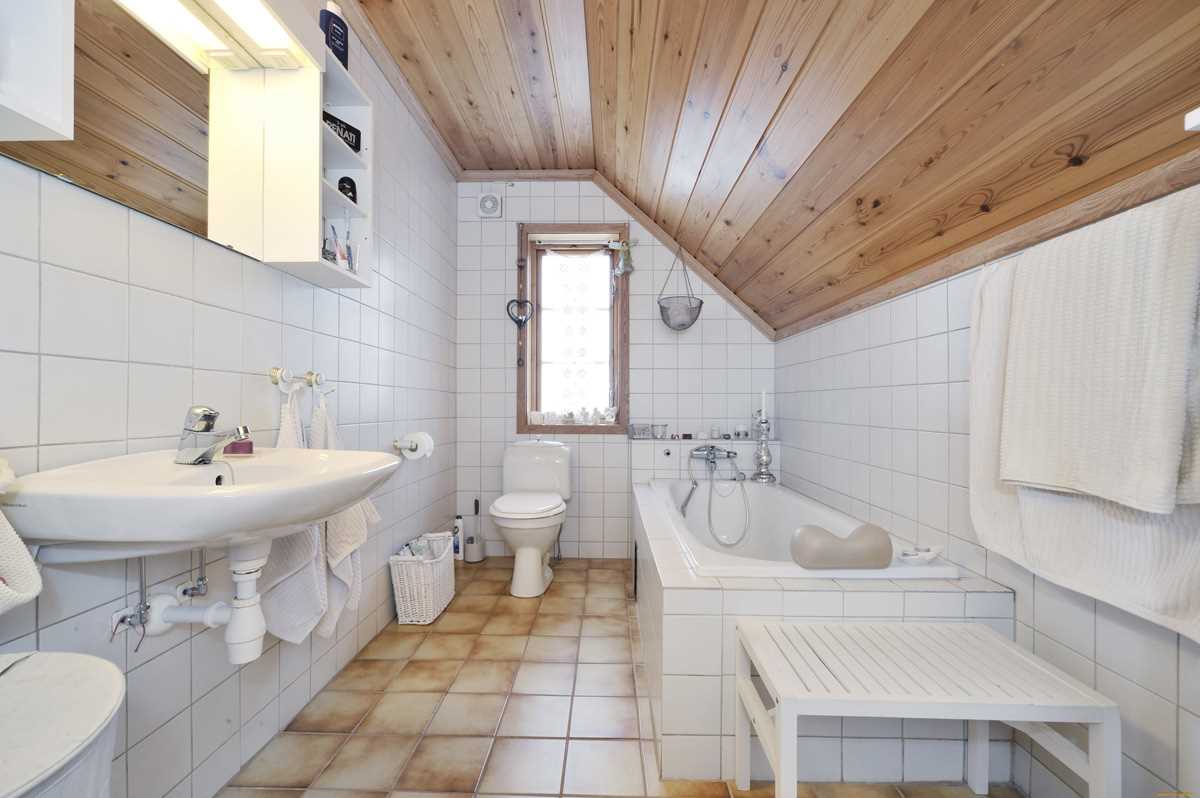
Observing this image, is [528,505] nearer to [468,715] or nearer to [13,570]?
[468,715]

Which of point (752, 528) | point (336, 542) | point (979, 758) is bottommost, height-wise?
point (979, 758)

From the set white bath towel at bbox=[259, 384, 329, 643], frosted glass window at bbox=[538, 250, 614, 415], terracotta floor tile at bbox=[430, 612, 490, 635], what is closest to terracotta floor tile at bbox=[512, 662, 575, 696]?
terracotta floor tile at bbox=[430, 612, 490, 635]

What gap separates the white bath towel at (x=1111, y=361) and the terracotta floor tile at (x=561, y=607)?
173cm

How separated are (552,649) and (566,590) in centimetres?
58

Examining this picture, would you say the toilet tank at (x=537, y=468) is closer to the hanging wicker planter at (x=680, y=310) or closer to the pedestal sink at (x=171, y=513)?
the hanging wicker planter at (x=680, y=310)

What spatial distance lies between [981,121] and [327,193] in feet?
5.42

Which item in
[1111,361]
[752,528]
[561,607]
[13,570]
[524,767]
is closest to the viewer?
[13,570]

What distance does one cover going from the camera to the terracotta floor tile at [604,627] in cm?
208

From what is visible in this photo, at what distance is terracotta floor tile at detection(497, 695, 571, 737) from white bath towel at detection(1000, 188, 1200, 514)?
1365 millimetres

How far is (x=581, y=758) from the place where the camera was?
1.38m

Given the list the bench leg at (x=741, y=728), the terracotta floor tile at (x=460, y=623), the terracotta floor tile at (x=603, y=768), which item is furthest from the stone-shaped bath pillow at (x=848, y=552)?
the terracotta floor tile at (x=460, y=623)

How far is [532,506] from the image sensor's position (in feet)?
7.93

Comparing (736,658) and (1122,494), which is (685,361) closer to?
(736,658)

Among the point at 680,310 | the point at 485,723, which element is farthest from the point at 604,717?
the point at 680,310
